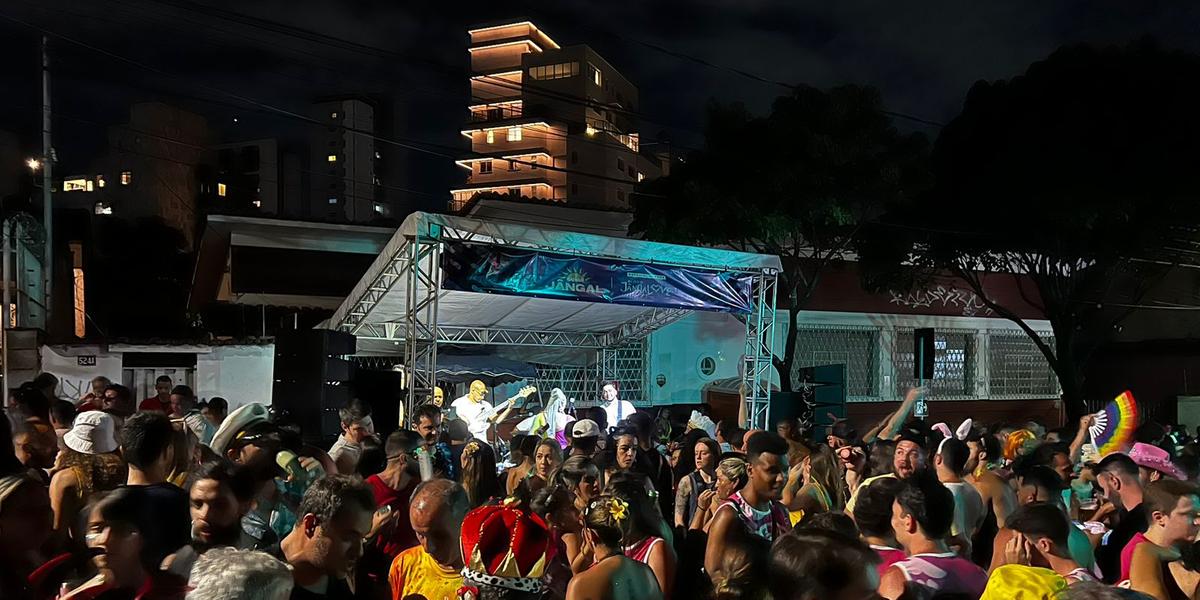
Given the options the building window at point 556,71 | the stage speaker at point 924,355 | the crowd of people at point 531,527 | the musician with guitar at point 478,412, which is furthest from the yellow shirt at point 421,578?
the building window at point 556,71

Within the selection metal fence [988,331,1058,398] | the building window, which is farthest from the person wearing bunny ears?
the building window

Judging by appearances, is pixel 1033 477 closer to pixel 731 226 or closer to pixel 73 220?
pixel 731 226

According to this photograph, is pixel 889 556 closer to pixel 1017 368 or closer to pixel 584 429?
pixel 584 429

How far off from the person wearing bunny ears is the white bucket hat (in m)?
4.79

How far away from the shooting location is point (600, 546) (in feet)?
11.1

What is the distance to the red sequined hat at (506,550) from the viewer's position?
314 centimetres

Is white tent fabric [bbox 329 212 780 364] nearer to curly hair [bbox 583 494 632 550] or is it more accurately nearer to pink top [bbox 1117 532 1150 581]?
curly hair [bbox 583 494 632 550]

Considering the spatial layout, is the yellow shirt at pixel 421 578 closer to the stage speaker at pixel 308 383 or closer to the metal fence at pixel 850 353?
the stage speaker at pixel 308 383

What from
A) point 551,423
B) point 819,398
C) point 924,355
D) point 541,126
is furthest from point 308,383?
point 541,126

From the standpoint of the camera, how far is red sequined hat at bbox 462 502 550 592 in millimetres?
3145

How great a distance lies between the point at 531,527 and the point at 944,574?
1.65 meters

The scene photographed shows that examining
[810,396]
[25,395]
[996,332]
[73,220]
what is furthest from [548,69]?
[25,395]

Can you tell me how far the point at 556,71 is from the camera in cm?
6312

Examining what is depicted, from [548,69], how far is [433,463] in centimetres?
6031
